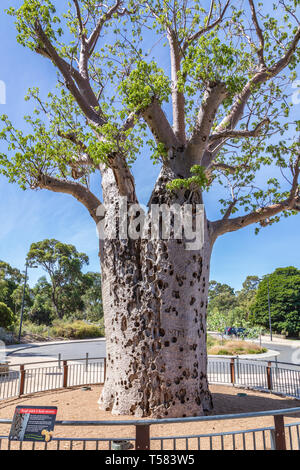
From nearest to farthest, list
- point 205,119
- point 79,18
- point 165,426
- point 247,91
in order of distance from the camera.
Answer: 1. point 165,426
2. point 205,119
3. point 247,91
4. point 79,18

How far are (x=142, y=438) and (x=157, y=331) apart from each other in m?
4.38

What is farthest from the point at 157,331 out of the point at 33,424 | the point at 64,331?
the point at 64,331

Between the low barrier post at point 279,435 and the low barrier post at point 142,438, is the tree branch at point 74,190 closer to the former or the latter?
the low barrier post at point 142,438

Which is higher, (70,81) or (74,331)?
(70,81)

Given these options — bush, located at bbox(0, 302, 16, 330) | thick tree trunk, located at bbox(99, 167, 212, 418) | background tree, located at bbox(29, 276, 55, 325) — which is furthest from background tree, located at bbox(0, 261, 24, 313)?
thick tree trunk, located at bbox(99, 167, 212, 418)

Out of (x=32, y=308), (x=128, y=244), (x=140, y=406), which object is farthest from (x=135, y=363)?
(x=32, y=308)

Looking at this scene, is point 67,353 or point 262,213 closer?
point 262,213

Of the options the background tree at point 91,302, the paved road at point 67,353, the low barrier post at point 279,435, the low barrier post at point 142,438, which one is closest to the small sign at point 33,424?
the low barrier post at point 142,438

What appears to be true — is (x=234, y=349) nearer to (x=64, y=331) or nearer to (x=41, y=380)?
(x=41, y=380)

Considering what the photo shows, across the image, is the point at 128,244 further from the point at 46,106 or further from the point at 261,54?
the point at 261,54

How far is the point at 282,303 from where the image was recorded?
4578 cm
